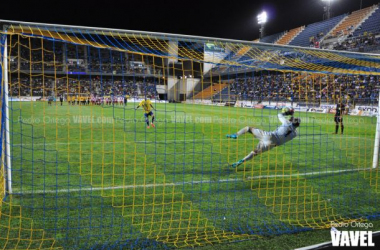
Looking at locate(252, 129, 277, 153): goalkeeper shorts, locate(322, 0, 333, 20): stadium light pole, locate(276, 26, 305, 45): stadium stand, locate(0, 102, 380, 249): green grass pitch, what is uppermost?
locate(322, 0, 333, 20): stadium light pole

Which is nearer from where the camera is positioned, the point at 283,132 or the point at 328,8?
the point at 283,132

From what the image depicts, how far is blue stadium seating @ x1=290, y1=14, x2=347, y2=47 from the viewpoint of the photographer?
134 ft

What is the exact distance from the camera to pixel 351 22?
3788 centimetres

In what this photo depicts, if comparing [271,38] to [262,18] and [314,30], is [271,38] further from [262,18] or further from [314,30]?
[314,30]

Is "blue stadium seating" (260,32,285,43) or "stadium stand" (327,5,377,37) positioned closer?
"stadium stand" (327,5,377,37)

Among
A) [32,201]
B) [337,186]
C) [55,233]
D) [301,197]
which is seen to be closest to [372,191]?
[337,186]

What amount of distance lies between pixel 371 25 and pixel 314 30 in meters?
10.0

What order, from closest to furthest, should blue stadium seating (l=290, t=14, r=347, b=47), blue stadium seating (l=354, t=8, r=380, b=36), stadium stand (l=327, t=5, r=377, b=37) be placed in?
blue stadium seating (l=354, t=8, r=380, b=36) → stadium stand (l=327, t=5, r=377, b=37) → blue stadium seating (l=290, t=14, r=347, b=47)

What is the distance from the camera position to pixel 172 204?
15.8ft

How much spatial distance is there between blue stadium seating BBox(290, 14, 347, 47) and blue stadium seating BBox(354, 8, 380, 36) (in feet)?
17.7

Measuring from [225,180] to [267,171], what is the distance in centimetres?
141

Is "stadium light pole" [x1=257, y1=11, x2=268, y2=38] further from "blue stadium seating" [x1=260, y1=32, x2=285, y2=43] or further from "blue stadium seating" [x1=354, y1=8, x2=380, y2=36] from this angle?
"blue stadium seating" [x1=354, y1=8, x2=380, y2=36]

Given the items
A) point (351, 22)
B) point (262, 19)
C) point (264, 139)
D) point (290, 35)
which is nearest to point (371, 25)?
point (351, 22)

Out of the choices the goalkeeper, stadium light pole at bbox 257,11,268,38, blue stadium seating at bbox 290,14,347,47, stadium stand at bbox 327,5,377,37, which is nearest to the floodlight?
stadium light pole at bbox 257,11,268,38
